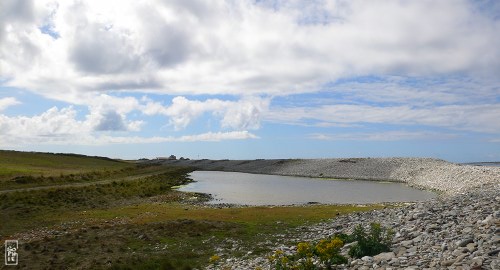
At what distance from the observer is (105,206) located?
1711 inches

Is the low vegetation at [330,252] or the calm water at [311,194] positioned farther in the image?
the calm water at [311,194]

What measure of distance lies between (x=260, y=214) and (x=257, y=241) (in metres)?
10.5

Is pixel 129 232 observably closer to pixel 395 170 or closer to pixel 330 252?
pixel 330 252

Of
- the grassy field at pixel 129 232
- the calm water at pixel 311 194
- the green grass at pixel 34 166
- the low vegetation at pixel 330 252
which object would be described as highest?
the green grass at pixel 34 166

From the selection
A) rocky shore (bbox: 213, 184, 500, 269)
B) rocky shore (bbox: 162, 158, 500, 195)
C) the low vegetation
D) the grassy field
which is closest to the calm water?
rocky shore (bbox: 162, 158, 500, 195)

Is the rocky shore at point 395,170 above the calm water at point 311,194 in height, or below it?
above

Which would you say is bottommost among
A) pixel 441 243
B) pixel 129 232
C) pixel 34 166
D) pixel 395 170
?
pixel 129 232

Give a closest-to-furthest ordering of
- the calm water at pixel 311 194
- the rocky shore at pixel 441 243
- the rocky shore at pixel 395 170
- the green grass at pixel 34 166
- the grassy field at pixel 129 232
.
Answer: the rocky shore at pixel 441 243, the grassy field at pixel 129 232, the calm water at pixel 311 194, the rocky shore at pixel 395 170, the green grass at pixel 34 166

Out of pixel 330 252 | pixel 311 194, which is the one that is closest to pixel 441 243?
pixel 330 252

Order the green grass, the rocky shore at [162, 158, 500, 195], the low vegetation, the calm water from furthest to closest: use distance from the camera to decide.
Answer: the green grass, the rocky shore at [162, 158, 500, 195], the calm water, the low vegetation

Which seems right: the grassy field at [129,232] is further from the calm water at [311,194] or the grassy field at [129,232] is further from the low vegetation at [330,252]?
the calm water at [311,194]

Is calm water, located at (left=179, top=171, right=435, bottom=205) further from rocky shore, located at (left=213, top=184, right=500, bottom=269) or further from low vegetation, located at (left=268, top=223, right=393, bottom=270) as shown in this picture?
low vegetation, located at (left=268, top=223, right=393, bottom=270)

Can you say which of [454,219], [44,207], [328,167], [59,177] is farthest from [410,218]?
[328,167]

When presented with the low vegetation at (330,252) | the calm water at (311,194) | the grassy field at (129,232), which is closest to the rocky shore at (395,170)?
the calm water at (311,194)
